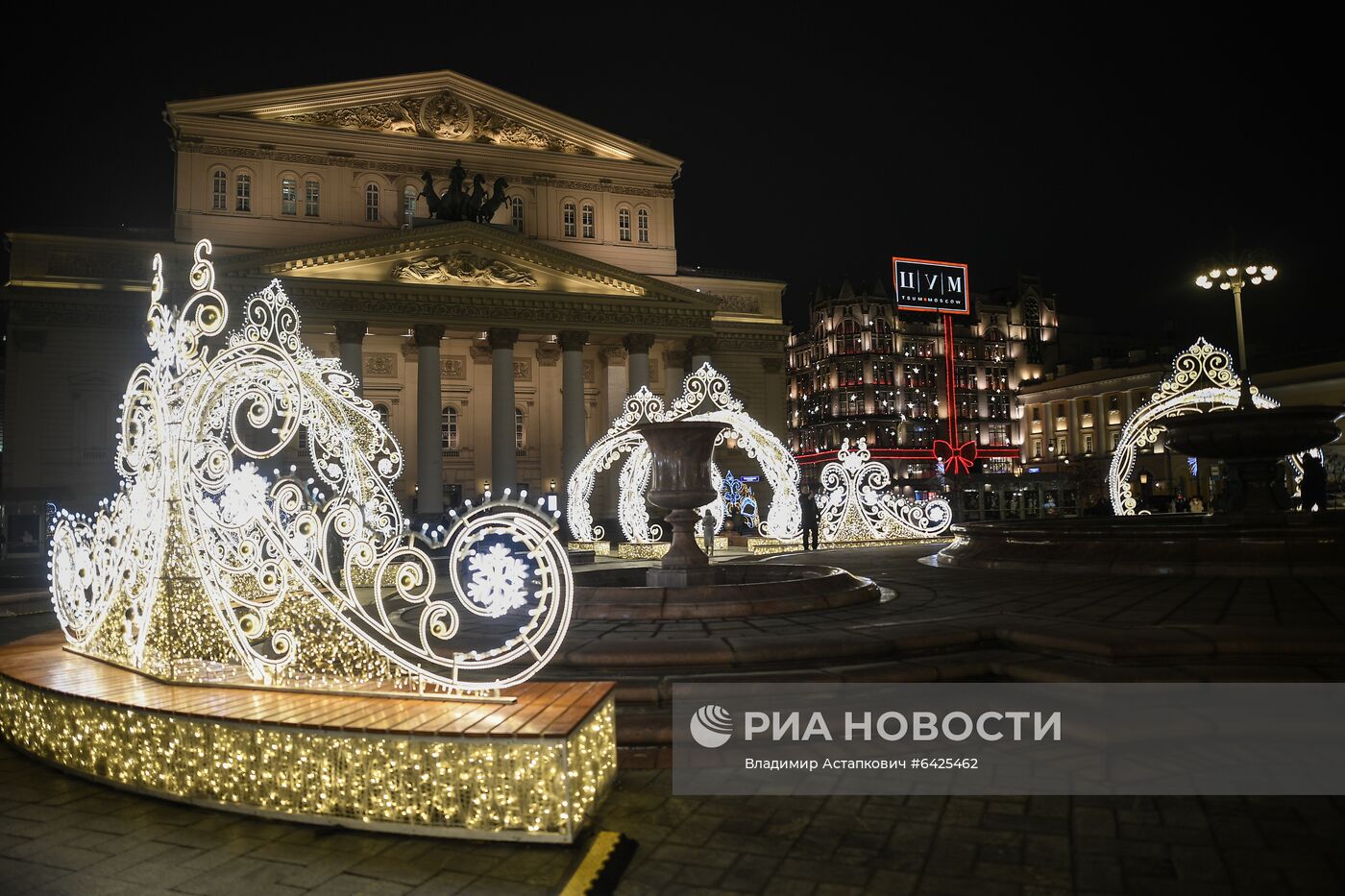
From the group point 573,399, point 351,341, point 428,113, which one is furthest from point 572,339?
point 428,113

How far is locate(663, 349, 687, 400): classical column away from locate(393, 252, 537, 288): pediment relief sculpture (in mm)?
7433

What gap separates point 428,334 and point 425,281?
219 centimetres

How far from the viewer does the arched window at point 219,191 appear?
3662 cm

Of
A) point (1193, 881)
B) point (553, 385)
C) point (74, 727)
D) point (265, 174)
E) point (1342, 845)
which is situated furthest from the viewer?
point (553, 385)

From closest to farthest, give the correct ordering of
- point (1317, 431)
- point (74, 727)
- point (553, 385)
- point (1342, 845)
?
point (1342, 845) < point (74, 727) < point (1317, 431) < point (553, 385)

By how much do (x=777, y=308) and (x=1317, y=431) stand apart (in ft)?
112

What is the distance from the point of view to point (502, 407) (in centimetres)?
3584

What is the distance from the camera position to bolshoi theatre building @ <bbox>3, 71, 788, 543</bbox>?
110 feet

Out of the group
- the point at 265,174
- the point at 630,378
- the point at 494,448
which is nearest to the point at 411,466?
the point at 494,448

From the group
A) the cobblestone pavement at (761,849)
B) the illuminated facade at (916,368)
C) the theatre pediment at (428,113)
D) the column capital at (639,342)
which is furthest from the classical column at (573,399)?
the illuminated facade at (916,368)

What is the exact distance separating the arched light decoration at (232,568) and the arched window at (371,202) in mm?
35270

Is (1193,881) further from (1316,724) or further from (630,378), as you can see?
(630,378)

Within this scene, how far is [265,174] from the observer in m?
37.6

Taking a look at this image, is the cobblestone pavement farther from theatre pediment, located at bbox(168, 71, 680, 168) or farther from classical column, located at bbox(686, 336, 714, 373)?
theatre pediment, located at bbox(168, 71, 680, 168)
